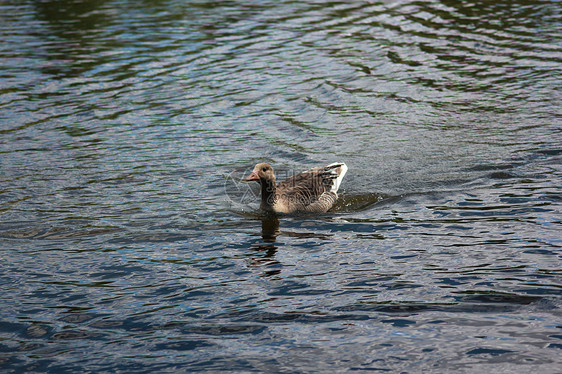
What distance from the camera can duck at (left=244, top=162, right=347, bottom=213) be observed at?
40.3 ft

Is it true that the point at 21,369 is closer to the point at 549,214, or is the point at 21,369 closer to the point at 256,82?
the point at 549,214

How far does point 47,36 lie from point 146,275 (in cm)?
1973

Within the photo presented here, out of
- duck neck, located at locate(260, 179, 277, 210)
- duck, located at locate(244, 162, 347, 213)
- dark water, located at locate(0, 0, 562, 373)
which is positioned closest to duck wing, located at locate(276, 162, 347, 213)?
duck, located at locate(244, 162, 347, 213)

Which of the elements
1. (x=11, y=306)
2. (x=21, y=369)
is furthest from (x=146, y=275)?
(x=21, y=369)

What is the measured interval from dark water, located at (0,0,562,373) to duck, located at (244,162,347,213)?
1.05 feet

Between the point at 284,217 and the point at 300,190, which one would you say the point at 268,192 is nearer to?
the point at 284,217

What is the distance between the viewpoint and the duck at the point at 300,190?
12289 mm

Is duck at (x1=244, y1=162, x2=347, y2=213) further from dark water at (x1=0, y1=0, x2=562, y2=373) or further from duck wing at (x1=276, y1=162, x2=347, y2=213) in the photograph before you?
dark water at (x1=0, y1=0, x2=562, y2=373)

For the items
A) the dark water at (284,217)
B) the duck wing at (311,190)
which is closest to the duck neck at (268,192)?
the duck wing at (311,190)

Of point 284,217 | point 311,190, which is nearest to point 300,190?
point 311,190

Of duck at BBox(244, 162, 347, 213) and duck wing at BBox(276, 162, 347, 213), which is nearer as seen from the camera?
duck at BBox(244, 162, 347, 213)

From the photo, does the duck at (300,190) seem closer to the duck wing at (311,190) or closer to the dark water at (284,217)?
the duck wing at (311,190)

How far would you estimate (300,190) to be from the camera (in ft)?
41.4

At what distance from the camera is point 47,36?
26.8 metres
